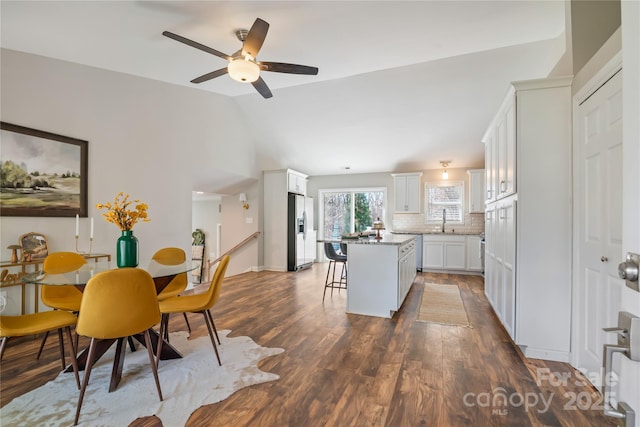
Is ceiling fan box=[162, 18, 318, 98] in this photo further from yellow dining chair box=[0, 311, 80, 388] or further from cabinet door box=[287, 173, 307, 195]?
cabinet door box=[287, 173, 307, 195]

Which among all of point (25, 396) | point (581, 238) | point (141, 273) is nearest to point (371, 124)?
point (581, 238)

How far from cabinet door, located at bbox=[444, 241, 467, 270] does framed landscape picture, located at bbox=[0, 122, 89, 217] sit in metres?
6.35

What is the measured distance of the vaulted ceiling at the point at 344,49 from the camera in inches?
91.4

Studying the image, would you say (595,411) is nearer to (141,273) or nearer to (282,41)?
(141,273)

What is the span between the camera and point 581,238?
7.20ft

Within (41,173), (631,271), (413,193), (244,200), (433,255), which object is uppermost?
(413,193)

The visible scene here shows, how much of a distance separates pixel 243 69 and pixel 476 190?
5.80 metres

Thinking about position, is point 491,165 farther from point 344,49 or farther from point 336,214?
point 336,214

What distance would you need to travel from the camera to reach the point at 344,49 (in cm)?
307

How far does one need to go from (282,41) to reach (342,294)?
3510mm

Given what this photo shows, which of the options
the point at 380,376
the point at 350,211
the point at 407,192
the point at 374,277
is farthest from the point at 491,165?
the point at 350,211

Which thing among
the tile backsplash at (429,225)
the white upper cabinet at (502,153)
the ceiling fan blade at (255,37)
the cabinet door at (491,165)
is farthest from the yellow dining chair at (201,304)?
the tile backsplash at (429,225)

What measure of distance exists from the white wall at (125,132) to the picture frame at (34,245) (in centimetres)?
6

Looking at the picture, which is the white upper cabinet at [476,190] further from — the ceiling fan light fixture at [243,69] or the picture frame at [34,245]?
the picture frame at [34,245]
